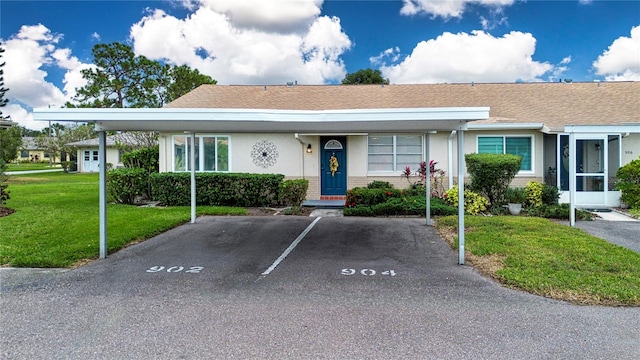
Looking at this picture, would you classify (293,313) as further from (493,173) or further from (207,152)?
(207,152)

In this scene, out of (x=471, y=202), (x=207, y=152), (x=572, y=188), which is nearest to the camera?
(x=572, y=188)

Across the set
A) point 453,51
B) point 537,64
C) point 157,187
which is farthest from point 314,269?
point 537,64

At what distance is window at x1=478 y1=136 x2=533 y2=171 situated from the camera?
1309 centimetres

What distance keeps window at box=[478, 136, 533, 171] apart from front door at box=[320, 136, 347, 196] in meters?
4.72

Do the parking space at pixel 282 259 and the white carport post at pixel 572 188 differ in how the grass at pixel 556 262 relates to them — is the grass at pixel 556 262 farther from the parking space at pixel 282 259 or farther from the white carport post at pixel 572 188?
the white carport post at pixel 572 188

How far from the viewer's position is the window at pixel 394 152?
13758mm

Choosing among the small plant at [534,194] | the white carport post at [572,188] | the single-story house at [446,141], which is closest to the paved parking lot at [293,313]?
the white carport post at [572,188]

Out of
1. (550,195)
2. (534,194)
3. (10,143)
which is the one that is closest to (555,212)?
(534,194)

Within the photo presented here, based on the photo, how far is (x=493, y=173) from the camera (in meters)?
11.2

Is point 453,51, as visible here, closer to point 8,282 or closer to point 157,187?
point 157,187

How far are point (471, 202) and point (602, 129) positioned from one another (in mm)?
4214

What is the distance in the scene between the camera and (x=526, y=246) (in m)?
6.82

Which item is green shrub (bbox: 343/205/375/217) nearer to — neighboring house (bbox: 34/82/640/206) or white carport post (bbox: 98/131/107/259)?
neighboring house (bbox: 34/82/640/206)

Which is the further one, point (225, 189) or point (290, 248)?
point (225, 189)
